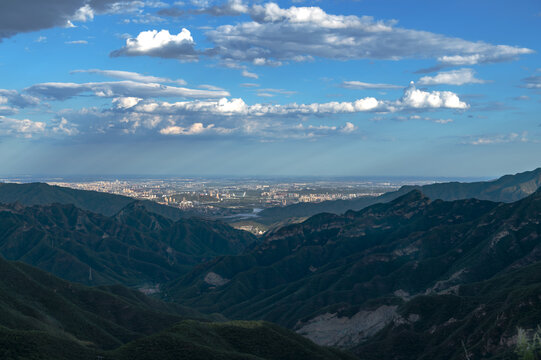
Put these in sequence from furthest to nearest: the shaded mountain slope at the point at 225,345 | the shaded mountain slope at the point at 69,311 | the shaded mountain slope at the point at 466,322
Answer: the shaded mountain slope at the point at 69,311
the shaded mountain slope at the point at 466,322
the shaded mountain slope at the point at 225,345

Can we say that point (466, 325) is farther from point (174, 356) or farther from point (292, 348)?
point (174, 356)

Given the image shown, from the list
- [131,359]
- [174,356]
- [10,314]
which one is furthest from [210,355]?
[10,314]

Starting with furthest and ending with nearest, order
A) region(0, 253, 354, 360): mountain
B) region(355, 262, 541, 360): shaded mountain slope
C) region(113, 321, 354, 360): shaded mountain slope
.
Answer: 1. region(355, 262, 541, 360): shaded mountain slope
2. region(113, 321, 354, 360): shaded mountain slope
3. region(0, 253, 354, 360): mountain

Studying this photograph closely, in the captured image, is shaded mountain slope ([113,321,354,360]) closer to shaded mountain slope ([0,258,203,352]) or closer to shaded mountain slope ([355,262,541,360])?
shaded mountain slope ([0,258,203,352])

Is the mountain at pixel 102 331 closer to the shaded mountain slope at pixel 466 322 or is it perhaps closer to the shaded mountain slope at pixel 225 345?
the shaded mountain slope at pixel 225 345

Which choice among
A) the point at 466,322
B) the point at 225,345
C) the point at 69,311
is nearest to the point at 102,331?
the point at 69,311

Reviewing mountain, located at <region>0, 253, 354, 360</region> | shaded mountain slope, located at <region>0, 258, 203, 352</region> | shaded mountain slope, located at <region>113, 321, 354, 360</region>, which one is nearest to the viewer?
mountain, located at <region>0, 253, 354, 360</region>

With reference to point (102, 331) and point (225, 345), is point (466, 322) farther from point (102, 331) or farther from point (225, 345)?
point (102, 331)

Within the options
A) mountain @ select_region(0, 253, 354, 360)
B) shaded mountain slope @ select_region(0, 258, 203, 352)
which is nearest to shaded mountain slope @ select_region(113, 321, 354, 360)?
mountain @ select_region(0, 253, 354, 360)

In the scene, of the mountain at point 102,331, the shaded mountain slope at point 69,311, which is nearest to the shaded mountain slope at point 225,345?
the mountain at point 102,331
